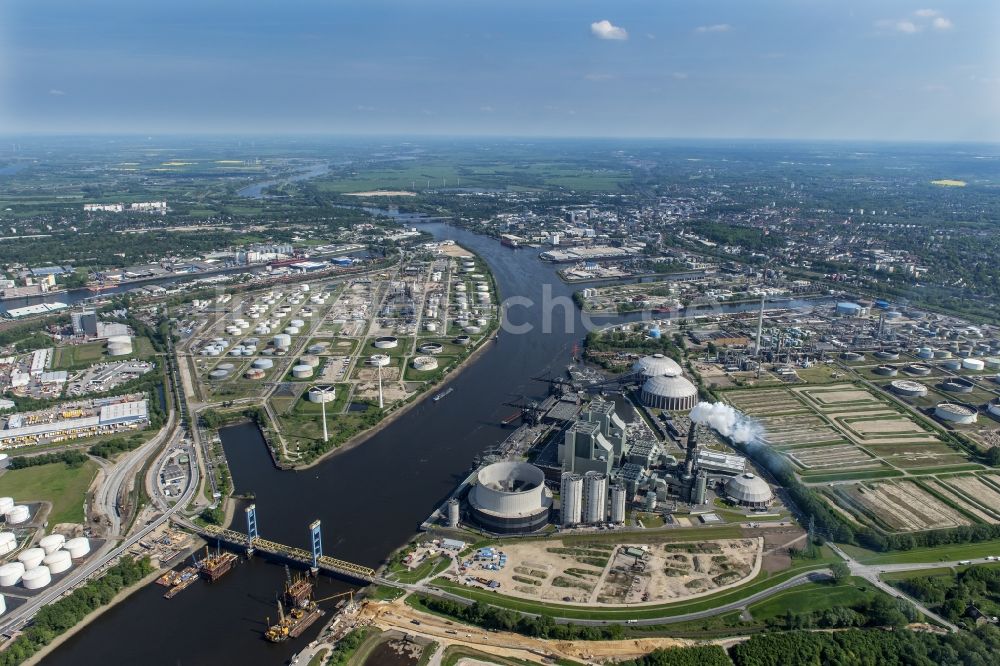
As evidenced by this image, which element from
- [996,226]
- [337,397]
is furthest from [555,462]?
[996,226]

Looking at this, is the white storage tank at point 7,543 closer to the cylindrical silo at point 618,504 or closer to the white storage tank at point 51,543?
the white storage tank at point 51,543

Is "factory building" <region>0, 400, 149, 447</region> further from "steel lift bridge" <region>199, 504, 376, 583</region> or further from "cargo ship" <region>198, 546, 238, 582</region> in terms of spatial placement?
"cargo ship" <region>198, 546, 238, 582</region>

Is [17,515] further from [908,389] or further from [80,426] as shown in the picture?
[908,389]

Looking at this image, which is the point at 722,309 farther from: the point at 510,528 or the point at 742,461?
the point at 510,528

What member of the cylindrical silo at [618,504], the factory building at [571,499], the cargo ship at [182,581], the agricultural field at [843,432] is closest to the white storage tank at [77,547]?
the cargo ship at [182,581]

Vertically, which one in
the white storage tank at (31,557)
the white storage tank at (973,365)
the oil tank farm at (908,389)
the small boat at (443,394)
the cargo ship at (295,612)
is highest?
the white storage tank at (973,365)

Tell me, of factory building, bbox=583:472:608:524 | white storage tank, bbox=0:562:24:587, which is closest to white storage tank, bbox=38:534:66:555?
white storage tank, bbox=0:562:24:587
